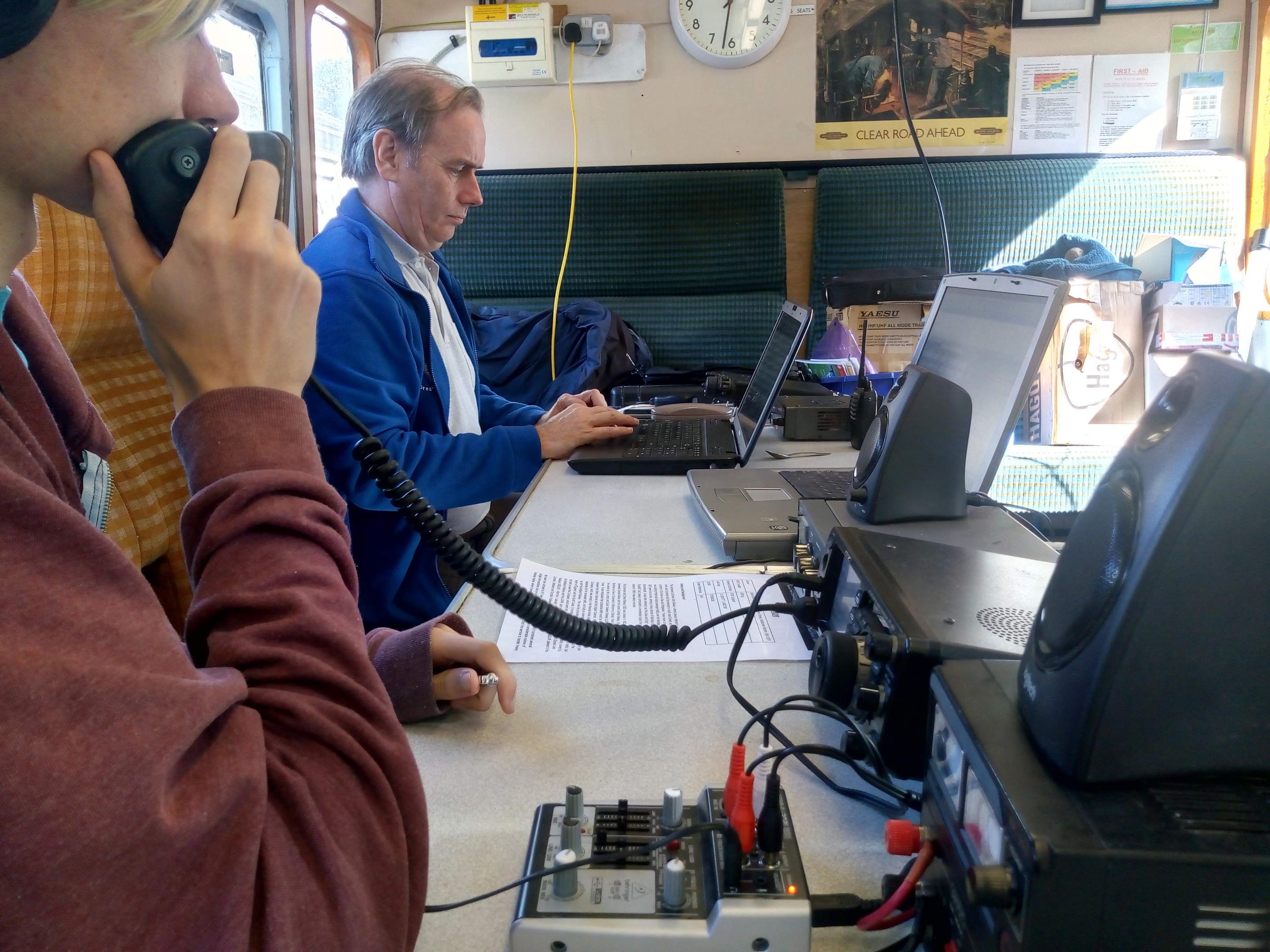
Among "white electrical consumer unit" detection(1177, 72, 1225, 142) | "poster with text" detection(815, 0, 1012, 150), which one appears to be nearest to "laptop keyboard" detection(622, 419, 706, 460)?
"poster with text" detection(815, 0, 1012, 150)

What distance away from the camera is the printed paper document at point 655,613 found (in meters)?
0.81

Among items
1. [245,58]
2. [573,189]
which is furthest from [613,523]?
[573,189]

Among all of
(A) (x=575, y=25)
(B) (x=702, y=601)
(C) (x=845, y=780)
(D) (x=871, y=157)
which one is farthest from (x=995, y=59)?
(C) (x=845, y=780)

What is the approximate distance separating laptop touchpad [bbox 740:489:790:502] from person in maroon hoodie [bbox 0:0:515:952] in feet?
2.60

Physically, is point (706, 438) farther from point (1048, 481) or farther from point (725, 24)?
point (725, 24)

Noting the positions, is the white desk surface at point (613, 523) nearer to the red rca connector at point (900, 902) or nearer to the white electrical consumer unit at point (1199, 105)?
the red rca connector at point (900, 902)

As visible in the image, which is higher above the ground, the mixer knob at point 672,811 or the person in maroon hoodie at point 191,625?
the person in maroon hoodie at point 191,625

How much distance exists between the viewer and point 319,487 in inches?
17.4

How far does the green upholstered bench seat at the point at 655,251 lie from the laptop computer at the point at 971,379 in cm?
156

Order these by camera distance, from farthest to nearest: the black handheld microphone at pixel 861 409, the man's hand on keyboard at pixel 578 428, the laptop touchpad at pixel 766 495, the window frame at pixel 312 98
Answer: the window frame at pixel 312 98 < the black handheld microphone at pixel 861 409 < the man's hand on keyboard at pixel 578 428 < the laptop touchpad at pixel 766 495

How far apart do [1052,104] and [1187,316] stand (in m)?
0.95

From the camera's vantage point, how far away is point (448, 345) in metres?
1.69

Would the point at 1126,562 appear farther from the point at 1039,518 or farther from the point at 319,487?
the point at 1039,518

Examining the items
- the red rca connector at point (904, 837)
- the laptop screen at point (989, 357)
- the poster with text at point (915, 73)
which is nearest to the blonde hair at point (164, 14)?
the red rca connector at point (904, 837)
